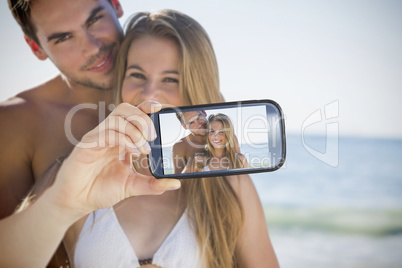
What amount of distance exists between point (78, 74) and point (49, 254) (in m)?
0.74

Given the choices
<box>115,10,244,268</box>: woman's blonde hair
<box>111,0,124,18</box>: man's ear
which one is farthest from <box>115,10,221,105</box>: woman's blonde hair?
<box>111,0,124,18</box>: man's ear

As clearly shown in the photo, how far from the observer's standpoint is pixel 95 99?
154 cm

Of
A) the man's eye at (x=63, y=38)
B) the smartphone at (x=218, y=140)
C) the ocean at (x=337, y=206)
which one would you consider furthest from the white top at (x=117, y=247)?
the ocean at (x=337, y=206)

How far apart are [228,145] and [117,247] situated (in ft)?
2.12

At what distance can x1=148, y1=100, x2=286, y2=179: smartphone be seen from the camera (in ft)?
2.90

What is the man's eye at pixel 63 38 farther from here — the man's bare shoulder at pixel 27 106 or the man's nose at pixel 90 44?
the man's bare shoulder at pixel 27 106

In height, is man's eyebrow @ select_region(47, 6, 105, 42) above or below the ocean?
above

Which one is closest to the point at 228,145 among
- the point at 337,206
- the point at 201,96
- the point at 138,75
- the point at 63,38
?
the point at 201,96

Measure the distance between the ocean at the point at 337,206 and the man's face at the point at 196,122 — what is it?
7.40 feet

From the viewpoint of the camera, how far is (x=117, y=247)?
130 cm

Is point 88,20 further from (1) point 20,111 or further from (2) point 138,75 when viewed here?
(1) point 20,111

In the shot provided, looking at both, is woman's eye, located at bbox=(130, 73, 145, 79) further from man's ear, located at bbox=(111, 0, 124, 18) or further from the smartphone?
the smartphone

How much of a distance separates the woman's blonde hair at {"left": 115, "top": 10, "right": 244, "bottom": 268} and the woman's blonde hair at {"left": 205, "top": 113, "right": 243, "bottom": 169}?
0.43m

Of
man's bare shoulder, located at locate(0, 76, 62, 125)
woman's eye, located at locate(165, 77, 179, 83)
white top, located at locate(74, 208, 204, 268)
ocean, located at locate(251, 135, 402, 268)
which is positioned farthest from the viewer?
ocean, located at locate(251, 135, 402, 268)
